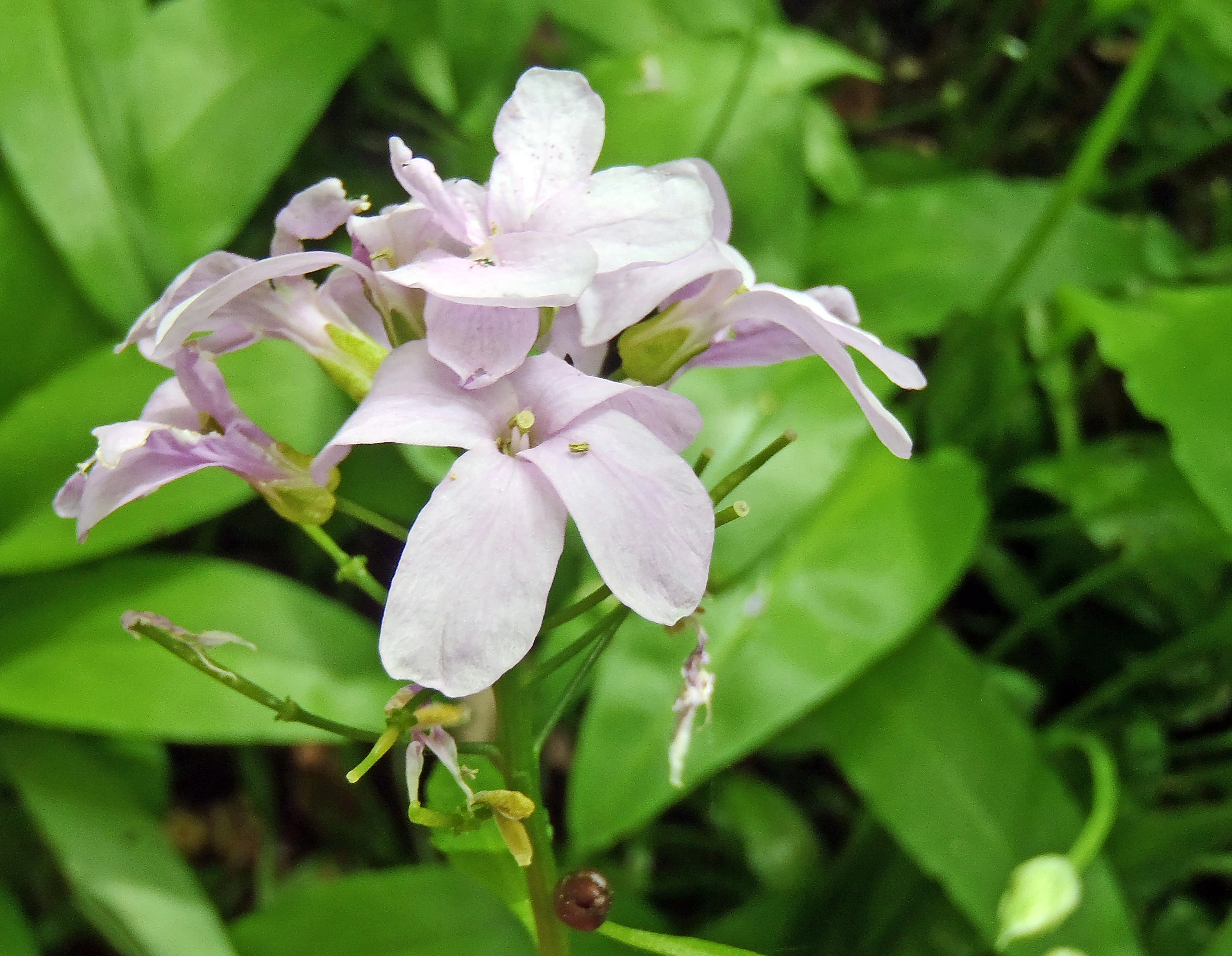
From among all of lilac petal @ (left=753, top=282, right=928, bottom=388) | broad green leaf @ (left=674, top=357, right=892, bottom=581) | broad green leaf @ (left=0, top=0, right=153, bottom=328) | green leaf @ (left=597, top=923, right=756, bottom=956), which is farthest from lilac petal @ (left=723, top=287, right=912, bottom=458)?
broad green leaf @ (left=0, top=0, right=153, bottom=328)

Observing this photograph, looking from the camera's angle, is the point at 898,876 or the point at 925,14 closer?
the point at 898,876

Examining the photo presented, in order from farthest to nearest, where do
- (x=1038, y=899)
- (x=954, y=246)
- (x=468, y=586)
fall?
(x=954, y=246) < (x=1038, y=899) < (x=468, y=586)

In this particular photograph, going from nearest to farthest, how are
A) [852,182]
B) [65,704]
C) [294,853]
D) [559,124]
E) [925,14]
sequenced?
[559,124], [65,704], [294,853], [852,182], [925,14]

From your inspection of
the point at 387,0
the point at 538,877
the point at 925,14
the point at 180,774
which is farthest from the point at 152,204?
the point at 925,14

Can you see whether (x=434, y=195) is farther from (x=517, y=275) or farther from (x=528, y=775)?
(x=528, y=775)

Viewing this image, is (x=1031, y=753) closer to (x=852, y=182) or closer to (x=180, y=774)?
(x=852, y=182)

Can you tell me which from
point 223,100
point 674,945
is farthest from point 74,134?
point 674,945

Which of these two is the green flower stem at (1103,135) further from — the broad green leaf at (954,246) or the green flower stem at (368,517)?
the green flower stem at (368,517)
